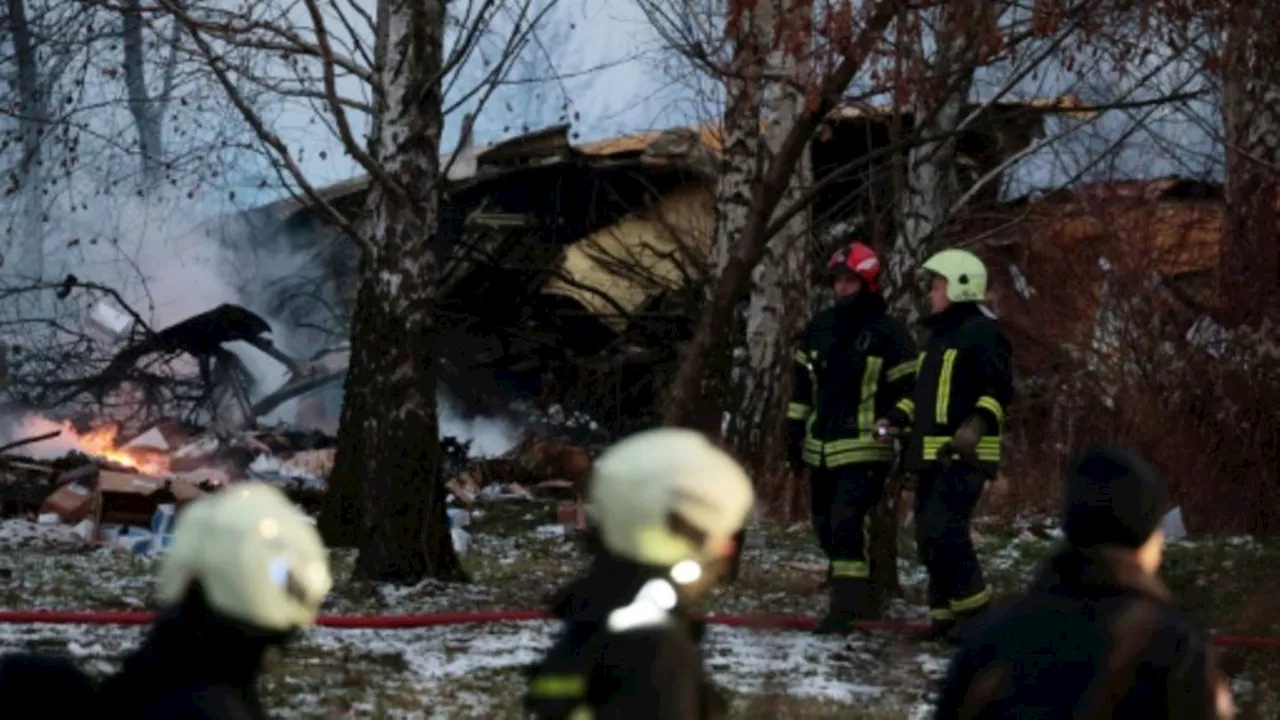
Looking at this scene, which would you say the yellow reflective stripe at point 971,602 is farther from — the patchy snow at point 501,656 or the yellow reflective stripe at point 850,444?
the yellow reflective stripe at point 850,444

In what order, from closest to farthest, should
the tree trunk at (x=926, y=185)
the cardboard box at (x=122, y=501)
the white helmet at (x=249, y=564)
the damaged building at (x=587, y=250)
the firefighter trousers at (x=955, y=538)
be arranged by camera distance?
the white helmet at (x=249, y=564) → the firefighter trousers at (x=955, y=538) → the tree trunk at (x=926, y=185) → the cardboard box at (x=122, y=501) → the damaged building at (x=587, y=250)

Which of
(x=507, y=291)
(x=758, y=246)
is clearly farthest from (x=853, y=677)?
(x=507, y=291)

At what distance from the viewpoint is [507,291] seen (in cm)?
2444

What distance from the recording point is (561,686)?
4.23 m

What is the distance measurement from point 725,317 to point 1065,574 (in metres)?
6.64

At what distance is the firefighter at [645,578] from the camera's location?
4.15m

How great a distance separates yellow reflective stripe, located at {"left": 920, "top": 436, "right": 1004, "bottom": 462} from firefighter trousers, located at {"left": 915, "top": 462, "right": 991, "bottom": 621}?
78 mm

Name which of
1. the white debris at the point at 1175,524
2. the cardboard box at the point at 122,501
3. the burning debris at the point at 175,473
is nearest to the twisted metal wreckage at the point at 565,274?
the burning debris at the point at 175,473

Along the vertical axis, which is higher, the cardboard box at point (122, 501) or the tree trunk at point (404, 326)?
the tree trunk at point (404, 326)

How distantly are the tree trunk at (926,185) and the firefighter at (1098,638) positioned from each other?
268 inches

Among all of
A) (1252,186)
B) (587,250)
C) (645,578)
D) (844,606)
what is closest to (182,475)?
(587,250)

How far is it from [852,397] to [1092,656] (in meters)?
6.39

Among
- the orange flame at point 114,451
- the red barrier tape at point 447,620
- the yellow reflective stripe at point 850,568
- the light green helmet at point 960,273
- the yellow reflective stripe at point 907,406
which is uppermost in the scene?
the light green helmet at point 960,273

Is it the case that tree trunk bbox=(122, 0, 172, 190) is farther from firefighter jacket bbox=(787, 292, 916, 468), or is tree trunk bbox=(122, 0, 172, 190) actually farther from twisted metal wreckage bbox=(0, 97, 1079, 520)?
firefighter jacket bbox=(787, 292, 916, 468)
